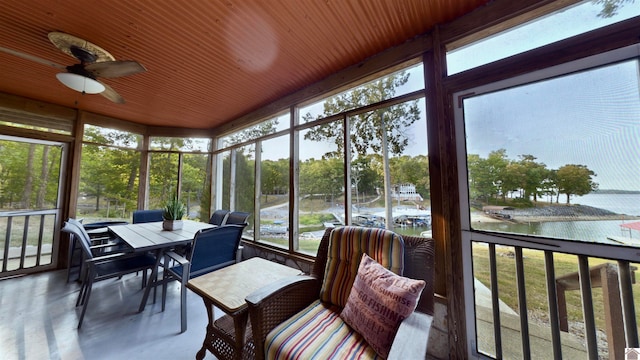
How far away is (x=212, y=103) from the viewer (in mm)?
3777

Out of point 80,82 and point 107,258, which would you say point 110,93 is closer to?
point 80,82

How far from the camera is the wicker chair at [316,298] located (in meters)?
1.06

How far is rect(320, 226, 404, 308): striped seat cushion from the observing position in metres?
1.53

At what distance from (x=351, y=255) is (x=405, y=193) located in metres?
0.94

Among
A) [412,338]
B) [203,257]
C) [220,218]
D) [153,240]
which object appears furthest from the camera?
[220,218]

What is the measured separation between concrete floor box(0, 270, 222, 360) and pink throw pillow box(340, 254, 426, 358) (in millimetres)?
1398

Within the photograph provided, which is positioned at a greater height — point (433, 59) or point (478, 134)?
point (433, 59)

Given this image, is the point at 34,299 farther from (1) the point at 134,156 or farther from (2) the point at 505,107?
(2) the point at 505,107

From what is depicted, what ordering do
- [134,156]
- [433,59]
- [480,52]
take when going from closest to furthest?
[480,52] → [433,59] → [134,156]

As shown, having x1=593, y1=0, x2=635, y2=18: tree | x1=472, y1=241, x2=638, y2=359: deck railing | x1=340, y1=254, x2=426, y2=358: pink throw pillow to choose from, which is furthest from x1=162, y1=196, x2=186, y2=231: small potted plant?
x1=593, y1=0, x2=635, y2=18: tree

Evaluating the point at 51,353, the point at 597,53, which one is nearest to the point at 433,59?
the point at 597,53

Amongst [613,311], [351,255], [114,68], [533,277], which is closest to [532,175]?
[533,277]

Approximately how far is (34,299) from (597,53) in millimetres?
5842

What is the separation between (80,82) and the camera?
2.21 m
